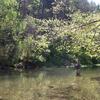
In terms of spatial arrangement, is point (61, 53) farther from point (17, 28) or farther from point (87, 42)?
point (87, 42)

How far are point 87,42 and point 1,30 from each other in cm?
3220

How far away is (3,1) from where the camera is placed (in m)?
45.9

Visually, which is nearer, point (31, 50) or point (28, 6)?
point (31, 50)

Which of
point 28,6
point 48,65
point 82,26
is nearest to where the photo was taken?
point 82,26

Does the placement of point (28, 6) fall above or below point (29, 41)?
above

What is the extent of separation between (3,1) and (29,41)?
6.34 m

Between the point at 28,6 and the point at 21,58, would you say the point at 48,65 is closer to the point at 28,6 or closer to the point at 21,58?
the point at 21,58

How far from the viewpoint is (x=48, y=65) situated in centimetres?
5969

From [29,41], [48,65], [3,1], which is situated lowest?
[48,65]

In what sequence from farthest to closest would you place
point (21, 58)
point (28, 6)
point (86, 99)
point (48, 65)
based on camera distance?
point (28, 6)
point (48, 65)
point (21, 58)
point (86, 99)

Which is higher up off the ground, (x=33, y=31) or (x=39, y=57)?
(x=33, y=31)

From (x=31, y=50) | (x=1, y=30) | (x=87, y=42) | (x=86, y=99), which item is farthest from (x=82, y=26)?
(x=31, y=50)

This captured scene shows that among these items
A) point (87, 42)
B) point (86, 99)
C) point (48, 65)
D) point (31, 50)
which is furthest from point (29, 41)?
point (87, 42)

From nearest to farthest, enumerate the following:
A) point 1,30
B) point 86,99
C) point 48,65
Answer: point 86,99 → point 1,30 → point 48,65
